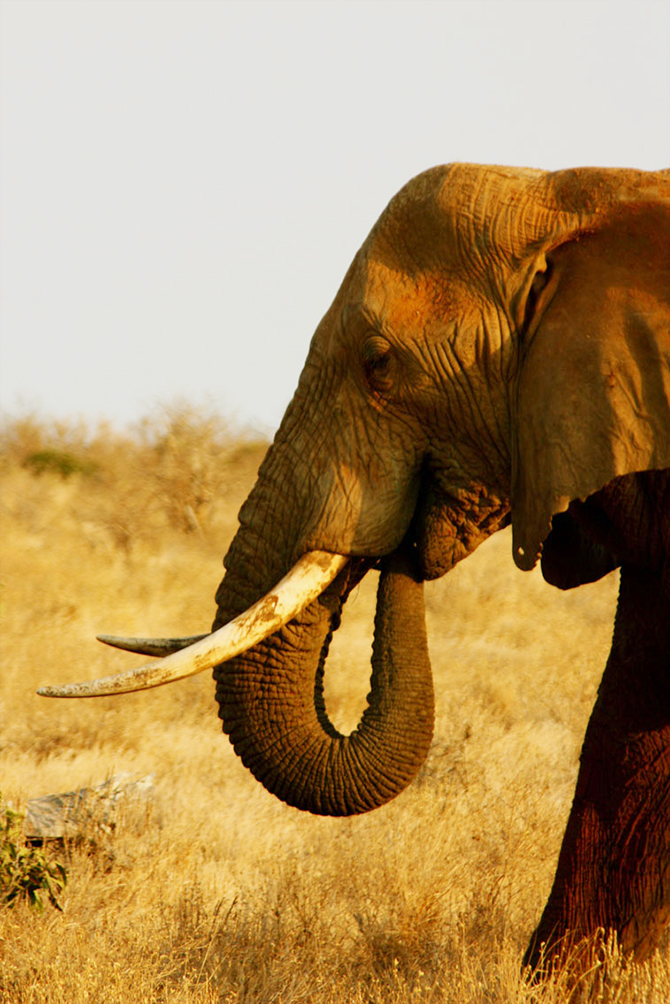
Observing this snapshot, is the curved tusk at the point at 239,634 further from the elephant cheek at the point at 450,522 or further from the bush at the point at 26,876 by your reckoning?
the bush at the point at 26,876

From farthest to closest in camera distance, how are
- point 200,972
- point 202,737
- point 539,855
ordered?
1. point 202,737
2. point 539,855
3. point 200,972

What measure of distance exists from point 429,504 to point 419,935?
6.53ft

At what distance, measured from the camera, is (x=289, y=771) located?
3549 millimetres

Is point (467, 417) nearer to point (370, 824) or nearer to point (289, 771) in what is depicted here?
point (289, 771)

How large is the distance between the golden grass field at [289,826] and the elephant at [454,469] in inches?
29.4

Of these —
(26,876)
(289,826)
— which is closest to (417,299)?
(26,876)

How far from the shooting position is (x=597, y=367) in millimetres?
3021

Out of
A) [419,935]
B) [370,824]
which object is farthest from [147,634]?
[419,935]

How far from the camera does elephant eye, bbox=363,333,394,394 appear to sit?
3326 mm

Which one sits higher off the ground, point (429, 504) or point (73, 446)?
point (73, 446)

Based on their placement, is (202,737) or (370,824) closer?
(370,824)

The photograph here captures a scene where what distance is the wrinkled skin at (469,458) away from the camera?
10.0 feet

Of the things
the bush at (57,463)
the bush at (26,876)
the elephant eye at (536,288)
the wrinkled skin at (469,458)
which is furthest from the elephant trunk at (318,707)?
the bush at (57,463)

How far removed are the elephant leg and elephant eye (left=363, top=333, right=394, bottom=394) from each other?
1.01 meters
